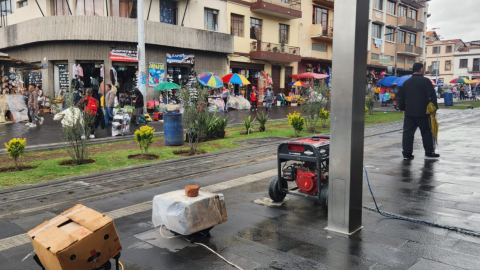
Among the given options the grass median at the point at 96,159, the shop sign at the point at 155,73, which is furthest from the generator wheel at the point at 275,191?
the shop sign at the point at 155,73

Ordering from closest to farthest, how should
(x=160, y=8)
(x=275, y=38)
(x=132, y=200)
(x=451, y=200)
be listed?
(x=451, y=200) < (x=132, y=200) < (x=160, y=8) < (x=275, y=38)

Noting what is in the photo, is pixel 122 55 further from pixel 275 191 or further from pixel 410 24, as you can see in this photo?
pixel 410 24

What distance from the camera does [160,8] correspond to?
2584 cm

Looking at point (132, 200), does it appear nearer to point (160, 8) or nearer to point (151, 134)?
point (151, 134)

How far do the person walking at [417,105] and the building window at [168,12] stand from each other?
67.1 feet

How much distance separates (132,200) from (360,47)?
13.3ft

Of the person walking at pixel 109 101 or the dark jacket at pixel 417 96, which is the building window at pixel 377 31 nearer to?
the person walking at pixel 109 101

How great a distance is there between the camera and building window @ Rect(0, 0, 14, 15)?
2814 centimetres

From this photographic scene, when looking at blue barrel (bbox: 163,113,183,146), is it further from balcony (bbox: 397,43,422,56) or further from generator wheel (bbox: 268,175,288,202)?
balcony (bbox: 397,43,422,56)

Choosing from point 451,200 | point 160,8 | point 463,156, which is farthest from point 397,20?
point 451,200

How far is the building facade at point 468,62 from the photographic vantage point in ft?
245

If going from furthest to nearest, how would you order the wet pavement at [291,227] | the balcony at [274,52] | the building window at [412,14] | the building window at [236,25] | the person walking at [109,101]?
the building window at [412,14] < the balcony at [274,52] < the building window at [236,25] < the person walking at [109,101] < the wet pavement at [291,227]

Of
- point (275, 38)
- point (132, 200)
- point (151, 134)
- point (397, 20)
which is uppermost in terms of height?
point (397, 20)

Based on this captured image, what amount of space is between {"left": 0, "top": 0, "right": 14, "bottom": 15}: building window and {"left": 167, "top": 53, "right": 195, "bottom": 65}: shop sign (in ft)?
40.5
